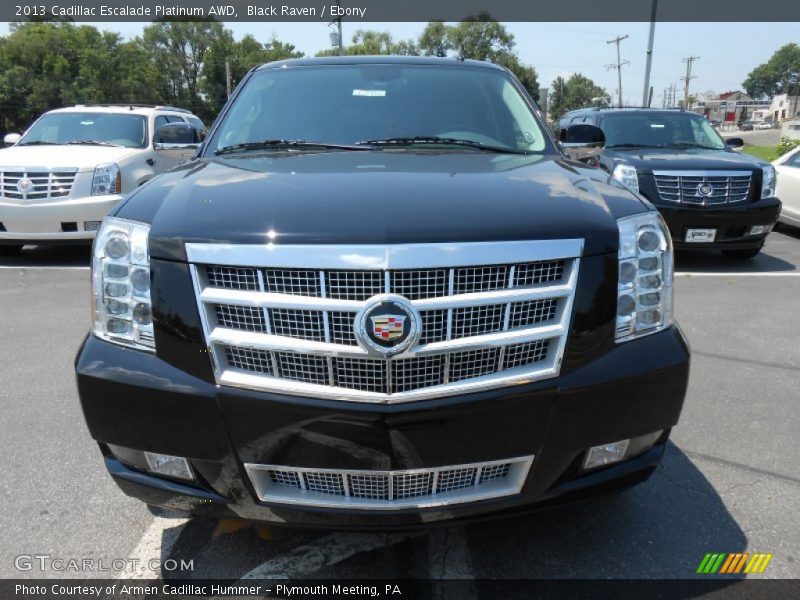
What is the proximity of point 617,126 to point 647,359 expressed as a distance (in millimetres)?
7839

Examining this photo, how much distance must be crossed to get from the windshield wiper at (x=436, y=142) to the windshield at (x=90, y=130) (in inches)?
261

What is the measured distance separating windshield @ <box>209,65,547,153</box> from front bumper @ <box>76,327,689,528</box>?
149 centimetres

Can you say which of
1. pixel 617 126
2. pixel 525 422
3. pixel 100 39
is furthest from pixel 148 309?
pixel 100 39

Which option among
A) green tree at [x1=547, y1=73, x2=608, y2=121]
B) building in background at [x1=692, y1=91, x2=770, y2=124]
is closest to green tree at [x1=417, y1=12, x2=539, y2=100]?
green tree at [x1=547, y1=73, x2=608, y2=121]

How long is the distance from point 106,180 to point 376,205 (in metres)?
6.66

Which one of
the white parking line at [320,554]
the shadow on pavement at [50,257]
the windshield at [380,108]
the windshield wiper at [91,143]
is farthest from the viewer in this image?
the windshield wiper at [91,143]

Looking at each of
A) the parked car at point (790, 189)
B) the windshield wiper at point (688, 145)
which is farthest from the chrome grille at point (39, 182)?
the parked car at point (790, 189)

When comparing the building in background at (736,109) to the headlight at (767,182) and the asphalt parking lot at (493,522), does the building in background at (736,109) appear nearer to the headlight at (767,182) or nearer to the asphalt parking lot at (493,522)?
the headlight at (767,182)

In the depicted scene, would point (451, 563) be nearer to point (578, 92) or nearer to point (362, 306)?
point (362, 306)

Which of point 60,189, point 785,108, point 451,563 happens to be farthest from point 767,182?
point 785,108

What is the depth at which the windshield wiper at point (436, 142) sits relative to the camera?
311 centimetres

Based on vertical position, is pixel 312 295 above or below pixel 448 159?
below

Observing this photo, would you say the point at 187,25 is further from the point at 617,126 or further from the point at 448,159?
the point at 448,159

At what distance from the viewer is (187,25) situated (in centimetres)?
7856
